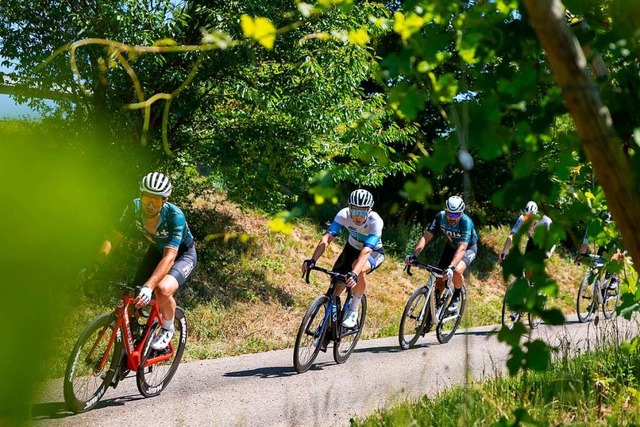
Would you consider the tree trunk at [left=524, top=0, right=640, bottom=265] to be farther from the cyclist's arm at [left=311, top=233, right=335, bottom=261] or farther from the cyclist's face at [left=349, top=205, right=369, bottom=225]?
the cyclist's face at [left=349, top=205, right=369, bottom=225]

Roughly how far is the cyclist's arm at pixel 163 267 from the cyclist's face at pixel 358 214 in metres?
2.91

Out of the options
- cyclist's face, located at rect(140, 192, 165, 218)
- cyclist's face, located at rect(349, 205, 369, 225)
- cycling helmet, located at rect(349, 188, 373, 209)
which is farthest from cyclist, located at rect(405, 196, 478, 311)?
cyclist's face, located at rect(140, 192, 165, 218)

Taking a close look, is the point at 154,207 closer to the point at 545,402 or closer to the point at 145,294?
the point at 145,294

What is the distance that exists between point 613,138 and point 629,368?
5255 mm

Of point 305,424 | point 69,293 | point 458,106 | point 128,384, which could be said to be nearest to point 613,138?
point 458,106

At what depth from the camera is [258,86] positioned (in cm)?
1167

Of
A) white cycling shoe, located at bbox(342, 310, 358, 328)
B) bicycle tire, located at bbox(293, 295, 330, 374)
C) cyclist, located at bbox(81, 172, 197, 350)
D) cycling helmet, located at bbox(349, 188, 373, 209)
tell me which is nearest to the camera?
cyclist, located at bbox(81, 172, 197, 350)

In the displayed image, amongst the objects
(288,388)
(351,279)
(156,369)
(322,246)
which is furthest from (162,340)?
(322,246)

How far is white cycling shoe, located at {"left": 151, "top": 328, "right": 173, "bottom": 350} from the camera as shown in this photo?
23.0ft

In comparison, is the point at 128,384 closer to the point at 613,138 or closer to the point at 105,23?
the point at 105,23

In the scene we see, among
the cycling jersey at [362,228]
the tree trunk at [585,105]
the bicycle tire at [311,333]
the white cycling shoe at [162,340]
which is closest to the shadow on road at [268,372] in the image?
the bicycle tire at [311,333]

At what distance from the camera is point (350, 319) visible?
9.16 m

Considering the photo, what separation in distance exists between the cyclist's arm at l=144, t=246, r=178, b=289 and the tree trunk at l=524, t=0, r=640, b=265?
5.01 meters

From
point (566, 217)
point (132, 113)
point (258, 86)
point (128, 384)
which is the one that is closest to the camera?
point (132, 113)
